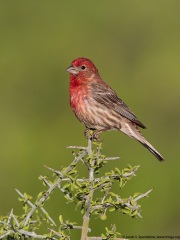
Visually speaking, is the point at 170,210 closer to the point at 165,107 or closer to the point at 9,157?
the point at 9,157

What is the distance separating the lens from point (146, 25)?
49.2 ft

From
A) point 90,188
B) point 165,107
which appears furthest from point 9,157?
point 90,188

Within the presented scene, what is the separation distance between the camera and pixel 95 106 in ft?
27.0

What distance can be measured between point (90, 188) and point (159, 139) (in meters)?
6.87

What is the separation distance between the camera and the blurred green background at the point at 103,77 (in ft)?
30.4

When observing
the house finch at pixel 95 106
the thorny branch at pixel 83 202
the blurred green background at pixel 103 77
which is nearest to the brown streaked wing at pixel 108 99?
the house finch at pixel 95 106

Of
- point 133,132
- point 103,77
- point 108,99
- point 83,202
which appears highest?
point 103,77

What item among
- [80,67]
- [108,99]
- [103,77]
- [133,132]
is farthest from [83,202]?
[103,77]

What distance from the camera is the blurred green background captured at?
9.27 m

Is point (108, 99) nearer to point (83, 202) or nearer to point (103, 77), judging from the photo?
point (103, 77)

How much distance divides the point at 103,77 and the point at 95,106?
14.4ft

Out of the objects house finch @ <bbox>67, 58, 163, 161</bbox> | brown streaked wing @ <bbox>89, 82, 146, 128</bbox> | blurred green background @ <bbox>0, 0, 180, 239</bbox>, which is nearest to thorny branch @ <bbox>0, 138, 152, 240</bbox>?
house finch @ <bbox>67, 58, 163, 161</bbox>

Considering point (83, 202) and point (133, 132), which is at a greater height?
point (133, 132)

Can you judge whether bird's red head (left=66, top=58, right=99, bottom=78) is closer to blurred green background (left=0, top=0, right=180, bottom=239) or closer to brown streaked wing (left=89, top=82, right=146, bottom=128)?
brown streaked wing (left=89, top=82, right=146, bottom=128)
